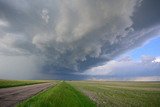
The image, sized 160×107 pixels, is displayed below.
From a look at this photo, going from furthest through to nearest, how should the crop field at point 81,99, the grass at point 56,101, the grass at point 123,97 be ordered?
the grass at point 123,97, the crop field at point 81,99, the grass at point 56,101

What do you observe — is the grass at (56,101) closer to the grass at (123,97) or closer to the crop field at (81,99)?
the crop field at (81,99)

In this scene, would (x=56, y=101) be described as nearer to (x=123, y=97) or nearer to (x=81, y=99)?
(x=81, y=99)

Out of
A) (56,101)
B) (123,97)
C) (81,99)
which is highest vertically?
(123,97)

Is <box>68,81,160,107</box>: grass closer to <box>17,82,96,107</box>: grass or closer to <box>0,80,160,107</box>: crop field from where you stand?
<box>0,80,160,107</box>: crop field

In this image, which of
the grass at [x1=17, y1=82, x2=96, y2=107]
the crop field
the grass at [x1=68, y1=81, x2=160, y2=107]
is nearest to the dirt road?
the crop field

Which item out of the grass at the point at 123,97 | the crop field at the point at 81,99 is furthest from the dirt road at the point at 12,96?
the grass at the point at 123,97

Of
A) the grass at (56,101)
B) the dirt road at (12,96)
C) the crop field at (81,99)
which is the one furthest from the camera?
the crop field at (81,99)

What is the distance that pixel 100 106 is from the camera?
22.1 metres

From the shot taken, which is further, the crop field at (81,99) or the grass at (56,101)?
the crop field at (81,99)

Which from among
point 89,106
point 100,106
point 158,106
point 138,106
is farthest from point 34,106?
point 158,106

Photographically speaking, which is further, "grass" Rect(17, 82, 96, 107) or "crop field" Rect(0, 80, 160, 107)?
"crop field" Rect(0, 80, 160, 107)

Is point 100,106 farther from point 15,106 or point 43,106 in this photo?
point 15,106

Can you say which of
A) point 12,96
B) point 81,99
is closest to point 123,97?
point 81,99

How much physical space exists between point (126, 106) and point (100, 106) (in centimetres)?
366
